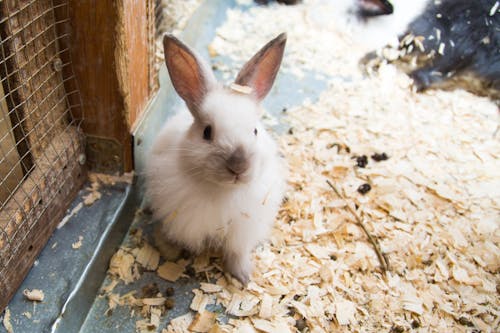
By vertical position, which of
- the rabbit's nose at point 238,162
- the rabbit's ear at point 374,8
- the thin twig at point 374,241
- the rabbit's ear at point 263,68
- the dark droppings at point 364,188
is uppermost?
the rabbit's ear at point 263,68

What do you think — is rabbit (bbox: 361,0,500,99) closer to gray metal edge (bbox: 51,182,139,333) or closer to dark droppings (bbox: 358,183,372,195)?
dark droppings (bbox: 358,183,372,195)

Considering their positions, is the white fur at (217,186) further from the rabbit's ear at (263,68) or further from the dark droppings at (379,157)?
the dark droppings at (379,157)

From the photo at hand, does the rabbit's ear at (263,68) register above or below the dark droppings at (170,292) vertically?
above

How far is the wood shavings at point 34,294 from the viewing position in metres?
1.67

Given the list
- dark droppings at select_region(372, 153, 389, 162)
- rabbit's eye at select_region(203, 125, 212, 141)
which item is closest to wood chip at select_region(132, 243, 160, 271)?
rabbit's eye at select_region(203, 125, 212, 141)

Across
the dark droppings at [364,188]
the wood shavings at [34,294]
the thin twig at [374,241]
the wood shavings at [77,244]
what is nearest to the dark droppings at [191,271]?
the wood shavings at [77,244]

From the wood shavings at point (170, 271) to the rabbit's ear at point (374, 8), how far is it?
234 centimetres

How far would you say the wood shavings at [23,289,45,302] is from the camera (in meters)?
1.67

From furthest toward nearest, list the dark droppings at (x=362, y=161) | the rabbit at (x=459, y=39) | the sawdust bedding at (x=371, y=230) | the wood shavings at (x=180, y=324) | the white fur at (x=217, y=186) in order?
1. the rabbit at (x=459, y=39)
2. the dark droppings at (x=362, y=161)
3. the sawdust bedding at (x=371, y=230)
4. the wood shavings at (x=180, y=324)
5. the white fur at (x=217, y=186)

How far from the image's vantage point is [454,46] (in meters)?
3.01

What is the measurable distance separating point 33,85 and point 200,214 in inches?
31.6

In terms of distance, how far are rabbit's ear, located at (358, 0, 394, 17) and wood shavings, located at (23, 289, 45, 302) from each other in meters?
2.82

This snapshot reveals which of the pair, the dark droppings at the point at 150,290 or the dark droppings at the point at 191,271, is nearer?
the dark droppings at the point at 150,290

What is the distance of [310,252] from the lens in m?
2.18
